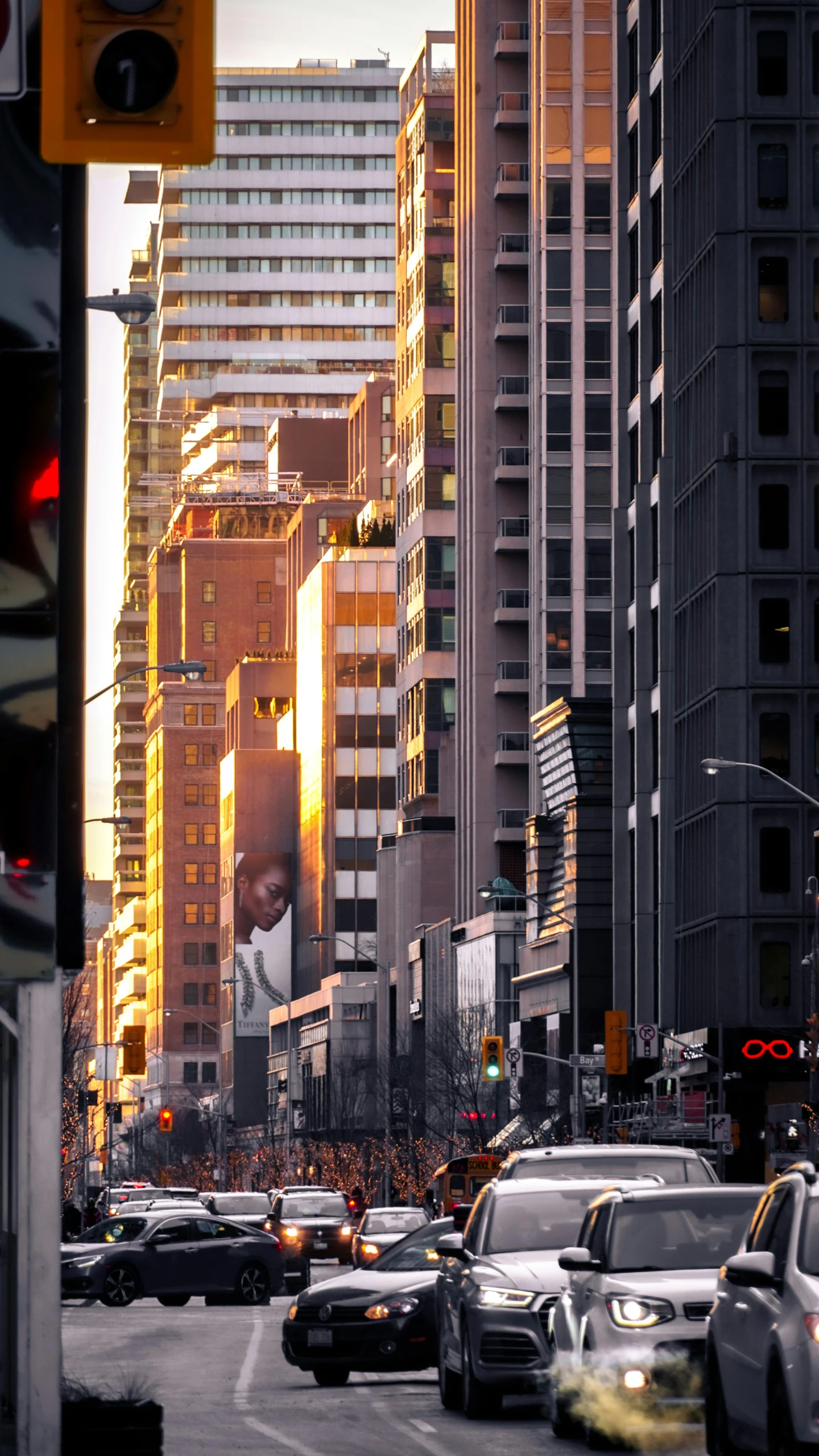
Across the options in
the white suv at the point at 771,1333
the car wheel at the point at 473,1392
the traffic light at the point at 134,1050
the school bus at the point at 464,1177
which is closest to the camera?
the white suv at the point at 771,1333

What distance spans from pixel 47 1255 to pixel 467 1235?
709 centimetres

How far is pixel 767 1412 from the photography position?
13.1 m

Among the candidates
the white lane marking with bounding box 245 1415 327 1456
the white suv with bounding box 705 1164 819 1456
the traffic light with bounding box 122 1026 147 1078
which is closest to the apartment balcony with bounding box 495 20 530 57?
the traffic light with bounding box 122 1026 147 1078

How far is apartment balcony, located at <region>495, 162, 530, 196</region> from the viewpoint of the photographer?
12925 centimetres

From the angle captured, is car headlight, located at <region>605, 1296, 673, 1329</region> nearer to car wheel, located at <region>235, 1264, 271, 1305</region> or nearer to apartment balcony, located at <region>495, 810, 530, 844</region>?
car wheel, located at <region>235, 1264, 271, 1305</region>

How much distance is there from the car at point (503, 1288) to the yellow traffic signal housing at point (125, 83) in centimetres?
1408

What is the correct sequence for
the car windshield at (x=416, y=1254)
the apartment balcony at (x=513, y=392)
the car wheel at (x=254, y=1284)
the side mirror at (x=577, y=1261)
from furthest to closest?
the apartment balcony at (x=513, y=392)
the car wheel at (x=254, y=1284)
the car windshield at (x=416, y=1254)
the side mirror at (x=577, y=1261)

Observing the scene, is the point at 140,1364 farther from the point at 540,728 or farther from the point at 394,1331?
the point at 540,728

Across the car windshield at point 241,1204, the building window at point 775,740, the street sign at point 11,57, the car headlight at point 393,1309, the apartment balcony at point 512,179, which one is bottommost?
the car windshield at point 241,1204

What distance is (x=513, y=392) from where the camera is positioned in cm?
12988

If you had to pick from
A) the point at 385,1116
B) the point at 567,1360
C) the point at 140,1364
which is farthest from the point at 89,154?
the point at 385,1116

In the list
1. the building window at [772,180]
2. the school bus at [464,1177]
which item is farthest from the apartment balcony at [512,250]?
the school bus at [464,1177]

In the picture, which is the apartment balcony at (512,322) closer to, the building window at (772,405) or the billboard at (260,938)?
the building window at (772,405)

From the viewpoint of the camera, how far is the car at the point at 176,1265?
4294cm
